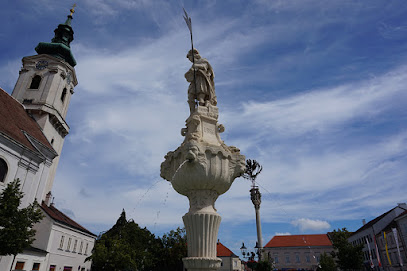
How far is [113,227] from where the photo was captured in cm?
4738

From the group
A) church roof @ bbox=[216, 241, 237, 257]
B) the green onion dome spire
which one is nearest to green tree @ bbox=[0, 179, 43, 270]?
the green onion dome spire

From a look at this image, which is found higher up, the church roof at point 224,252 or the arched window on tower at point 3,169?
the arched window on tower at point 3,169

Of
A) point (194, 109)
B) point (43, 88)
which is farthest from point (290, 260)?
point (194, 109)

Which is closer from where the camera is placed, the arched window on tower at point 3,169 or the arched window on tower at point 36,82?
the arched window on tower at point 3,169

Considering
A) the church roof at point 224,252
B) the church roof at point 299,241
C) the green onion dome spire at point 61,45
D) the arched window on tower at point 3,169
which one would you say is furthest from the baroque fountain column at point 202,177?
the church roof at point 299,241

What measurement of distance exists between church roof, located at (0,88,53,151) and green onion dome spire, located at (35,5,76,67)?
10757 millimetres

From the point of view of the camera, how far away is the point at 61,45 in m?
36.7

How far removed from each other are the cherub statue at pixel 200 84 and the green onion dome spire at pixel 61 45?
116ft

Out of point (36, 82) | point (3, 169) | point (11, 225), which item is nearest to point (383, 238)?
point (11, 225)

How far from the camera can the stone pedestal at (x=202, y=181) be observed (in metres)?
5.69

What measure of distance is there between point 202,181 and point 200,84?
3.10 meters

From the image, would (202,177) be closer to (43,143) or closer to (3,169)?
(3,169)

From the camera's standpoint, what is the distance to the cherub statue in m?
7.74

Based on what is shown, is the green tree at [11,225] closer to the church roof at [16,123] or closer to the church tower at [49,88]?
the church roof at [16,123]
